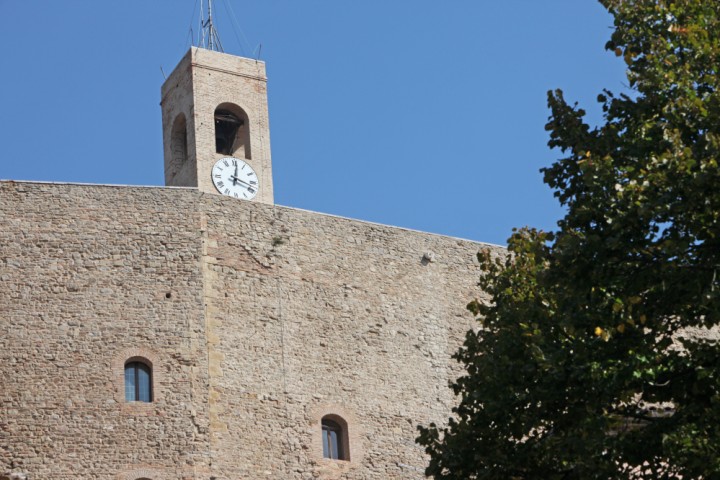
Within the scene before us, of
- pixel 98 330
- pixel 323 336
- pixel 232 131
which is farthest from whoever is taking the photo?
pixel 232 131

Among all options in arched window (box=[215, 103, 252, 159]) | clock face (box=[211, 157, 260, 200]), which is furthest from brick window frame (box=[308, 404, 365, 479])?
arched window (box=[215, 103, 252, 159])

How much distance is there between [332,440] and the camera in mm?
30344

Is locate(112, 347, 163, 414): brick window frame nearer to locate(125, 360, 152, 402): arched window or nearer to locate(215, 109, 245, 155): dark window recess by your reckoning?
locate(125, 360, 152, 402): arched window

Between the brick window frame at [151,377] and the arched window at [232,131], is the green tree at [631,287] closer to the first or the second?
the brick window frame at [151,377]

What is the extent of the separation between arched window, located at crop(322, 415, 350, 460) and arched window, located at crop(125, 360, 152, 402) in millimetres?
3167

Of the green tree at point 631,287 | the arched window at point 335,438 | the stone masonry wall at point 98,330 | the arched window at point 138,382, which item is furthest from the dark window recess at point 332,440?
the green tree at point 631,287

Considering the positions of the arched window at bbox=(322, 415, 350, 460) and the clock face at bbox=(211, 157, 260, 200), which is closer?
the arched window at bbox=(322, 415, 350, 460)

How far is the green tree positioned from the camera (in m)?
19.1

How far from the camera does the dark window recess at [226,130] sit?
37.2 m

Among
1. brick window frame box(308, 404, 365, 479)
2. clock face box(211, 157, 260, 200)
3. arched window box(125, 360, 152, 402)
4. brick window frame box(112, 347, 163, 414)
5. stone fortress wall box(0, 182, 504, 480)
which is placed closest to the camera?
stone fortress wall box(0, 182, 504, 480)

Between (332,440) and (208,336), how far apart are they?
2.79 meters

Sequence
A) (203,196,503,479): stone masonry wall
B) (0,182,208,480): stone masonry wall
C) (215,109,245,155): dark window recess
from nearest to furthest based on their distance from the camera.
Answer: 1. (0,182,208,480): stone masonry wall
2. (203,196,503,479): stone masonry wall
3. (215,109,245,155): dark window recess

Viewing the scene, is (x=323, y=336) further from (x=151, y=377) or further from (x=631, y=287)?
(x=631, y=287)

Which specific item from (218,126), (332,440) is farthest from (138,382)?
(218,126)
